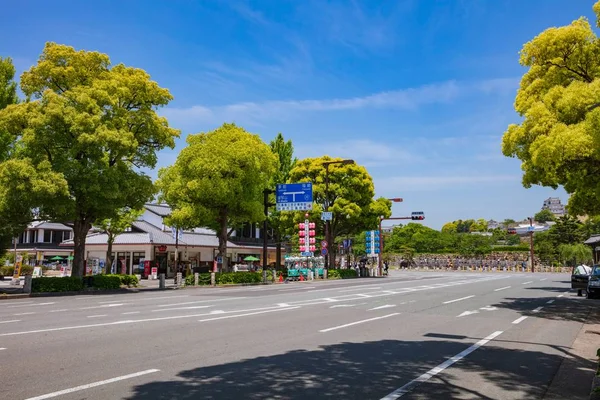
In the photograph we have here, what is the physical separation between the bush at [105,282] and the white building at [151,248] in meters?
13.1

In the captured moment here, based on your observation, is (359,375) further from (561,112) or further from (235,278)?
(235,278)

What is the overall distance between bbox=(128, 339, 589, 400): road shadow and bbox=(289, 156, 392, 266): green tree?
35.7m

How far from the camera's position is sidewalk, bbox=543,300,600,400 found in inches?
237

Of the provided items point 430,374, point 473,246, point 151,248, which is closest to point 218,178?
point 151,248

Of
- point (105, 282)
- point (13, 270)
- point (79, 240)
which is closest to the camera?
point (79, 240)

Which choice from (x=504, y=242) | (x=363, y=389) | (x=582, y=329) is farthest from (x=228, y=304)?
(x=504, y=242)

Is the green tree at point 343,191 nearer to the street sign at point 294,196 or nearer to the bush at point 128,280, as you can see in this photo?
the street sign at point 294,196

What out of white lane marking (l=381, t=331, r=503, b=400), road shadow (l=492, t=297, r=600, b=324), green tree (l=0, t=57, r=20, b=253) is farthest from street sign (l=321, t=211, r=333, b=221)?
white lane marking (l=381, t=331, r=503, b=400)

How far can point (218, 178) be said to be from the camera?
1233 inches

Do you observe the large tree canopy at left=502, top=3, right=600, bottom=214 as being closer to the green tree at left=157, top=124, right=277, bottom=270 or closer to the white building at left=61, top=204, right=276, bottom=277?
the green tree at left=157, top=124, right=277, bottom=270

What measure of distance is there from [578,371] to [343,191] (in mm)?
37641

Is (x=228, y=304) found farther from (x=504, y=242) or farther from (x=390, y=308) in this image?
(x=504, y=242)

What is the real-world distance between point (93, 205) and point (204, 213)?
915 centimetres

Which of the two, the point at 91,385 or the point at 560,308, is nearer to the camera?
the point at 91,385
